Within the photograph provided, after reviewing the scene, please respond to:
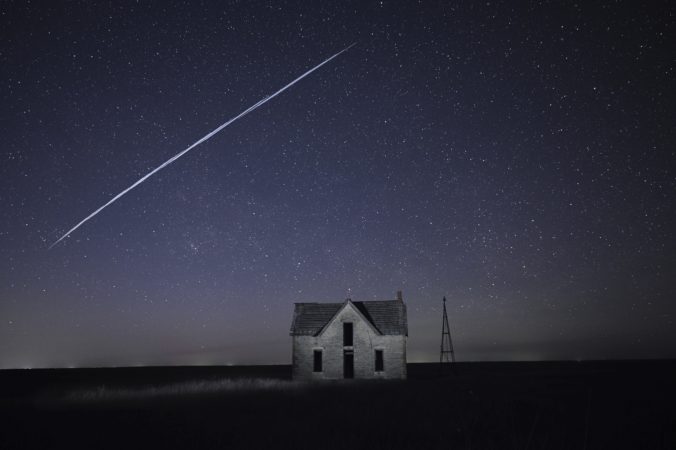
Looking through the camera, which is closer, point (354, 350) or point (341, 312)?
point (354, 350)

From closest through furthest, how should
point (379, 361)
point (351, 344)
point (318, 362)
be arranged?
point (379, 361) → point (351, 344) → point (318, 362)

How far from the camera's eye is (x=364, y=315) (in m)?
35.7

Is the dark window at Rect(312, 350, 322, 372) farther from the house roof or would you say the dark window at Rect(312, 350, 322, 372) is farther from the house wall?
the house roof

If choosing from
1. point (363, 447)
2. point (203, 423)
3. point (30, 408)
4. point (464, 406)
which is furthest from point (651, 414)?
point (30, 408)

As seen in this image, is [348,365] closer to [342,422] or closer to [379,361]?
[379,361]

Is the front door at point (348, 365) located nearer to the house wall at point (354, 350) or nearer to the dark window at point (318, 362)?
the house wall at point (354, 350)

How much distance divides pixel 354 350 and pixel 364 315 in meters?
2.67

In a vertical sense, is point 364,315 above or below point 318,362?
above

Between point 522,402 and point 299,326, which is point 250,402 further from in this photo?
point 299,326

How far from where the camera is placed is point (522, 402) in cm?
1747

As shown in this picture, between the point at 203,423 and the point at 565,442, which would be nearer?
the point at 565,442

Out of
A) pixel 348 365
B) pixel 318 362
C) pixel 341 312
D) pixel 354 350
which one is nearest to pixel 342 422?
pixel 354 350

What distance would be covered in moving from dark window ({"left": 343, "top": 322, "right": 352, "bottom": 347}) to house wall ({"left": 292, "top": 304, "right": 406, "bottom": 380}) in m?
0.39

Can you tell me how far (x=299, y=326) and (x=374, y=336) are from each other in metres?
5.70
